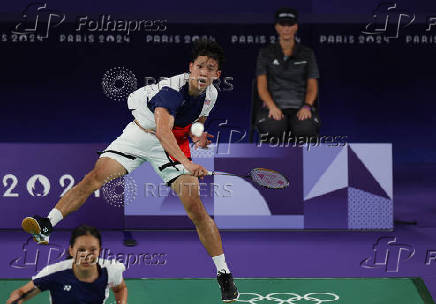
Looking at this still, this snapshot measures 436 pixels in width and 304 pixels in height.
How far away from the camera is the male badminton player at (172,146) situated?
497cm

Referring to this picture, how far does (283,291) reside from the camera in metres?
5.30

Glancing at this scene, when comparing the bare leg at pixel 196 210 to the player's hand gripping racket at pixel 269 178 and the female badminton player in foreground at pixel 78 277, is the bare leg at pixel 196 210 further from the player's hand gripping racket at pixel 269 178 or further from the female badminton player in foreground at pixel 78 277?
the female badminton player in foreground at pixel 78 277

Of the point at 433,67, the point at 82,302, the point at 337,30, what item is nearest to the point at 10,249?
the point at 82,302

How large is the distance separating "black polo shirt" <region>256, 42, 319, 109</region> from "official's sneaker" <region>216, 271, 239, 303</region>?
3001mm

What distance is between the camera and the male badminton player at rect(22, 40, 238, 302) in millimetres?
4973

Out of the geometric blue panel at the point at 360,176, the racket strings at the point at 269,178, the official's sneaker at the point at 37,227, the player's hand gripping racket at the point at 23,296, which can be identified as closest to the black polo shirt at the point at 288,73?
the geometric blue panel at the point at 360,176

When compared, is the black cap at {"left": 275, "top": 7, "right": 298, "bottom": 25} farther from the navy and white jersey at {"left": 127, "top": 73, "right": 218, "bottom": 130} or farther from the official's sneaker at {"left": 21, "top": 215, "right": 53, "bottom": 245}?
the official's sneaker at {"left": 21, "top": 215, "right": 53, "bottom": 245}

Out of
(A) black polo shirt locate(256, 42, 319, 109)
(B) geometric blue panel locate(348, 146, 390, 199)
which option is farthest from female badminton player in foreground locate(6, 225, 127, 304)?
(A) black polo shirt locate(256, 42, 319, 109)

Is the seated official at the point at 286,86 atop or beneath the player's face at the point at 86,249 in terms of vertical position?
atop

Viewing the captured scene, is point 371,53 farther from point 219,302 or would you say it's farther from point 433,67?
point 219,302

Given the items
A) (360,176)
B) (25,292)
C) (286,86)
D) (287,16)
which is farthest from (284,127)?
(25,292)

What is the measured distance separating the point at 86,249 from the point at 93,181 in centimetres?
139

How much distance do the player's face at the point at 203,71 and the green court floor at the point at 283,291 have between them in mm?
1362

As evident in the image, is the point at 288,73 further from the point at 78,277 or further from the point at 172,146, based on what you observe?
the point at 78,277
